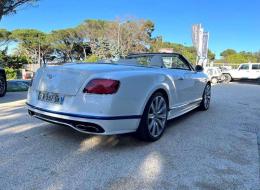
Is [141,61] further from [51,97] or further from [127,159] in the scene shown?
[127,159]

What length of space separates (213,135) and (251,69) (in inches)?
796

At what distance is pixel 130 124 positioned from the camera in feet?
13.1

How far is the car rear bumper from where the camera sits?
3744mm

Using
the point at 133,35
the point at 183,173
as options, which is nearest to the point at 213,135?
the point at 183,173

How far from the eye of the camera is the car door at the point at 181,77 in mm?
5207

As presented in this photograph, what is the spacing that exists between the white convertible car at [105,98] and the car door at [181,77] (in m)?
0.25

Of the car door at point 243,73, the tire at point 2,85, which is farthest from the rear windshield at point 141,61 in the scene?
the car door at point 243,73

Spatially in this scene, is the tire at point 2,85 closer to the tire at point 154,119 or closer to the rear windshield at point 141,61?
the rear windshield at point 141,61

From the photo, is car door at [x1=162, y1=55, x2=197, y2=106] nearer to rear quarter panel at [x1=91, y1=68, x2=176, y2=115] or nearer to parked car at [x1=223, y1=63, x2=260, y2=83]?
rear quarter panel at [x1=91, y1=68, x2=176, y2=115]

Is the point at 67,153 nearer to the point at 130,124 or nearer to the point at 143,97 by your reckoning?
the point at 130,124

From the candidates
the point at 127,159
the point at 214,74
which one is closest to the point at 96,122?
the point at 127,159

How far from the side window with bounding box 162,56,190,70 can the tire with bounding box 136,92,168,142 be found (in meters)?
1.01

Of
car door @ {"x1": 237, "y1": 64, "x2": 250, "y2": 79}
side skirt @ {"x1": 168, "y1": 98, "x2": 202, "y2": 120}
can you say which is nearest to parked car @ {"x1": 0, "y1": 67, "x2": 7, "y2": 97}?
side skirt @ {"x1": 168, "y1": 98, "x2": 202, "y2": 120}

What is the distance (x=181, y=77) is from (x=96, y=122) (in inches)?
85.1
